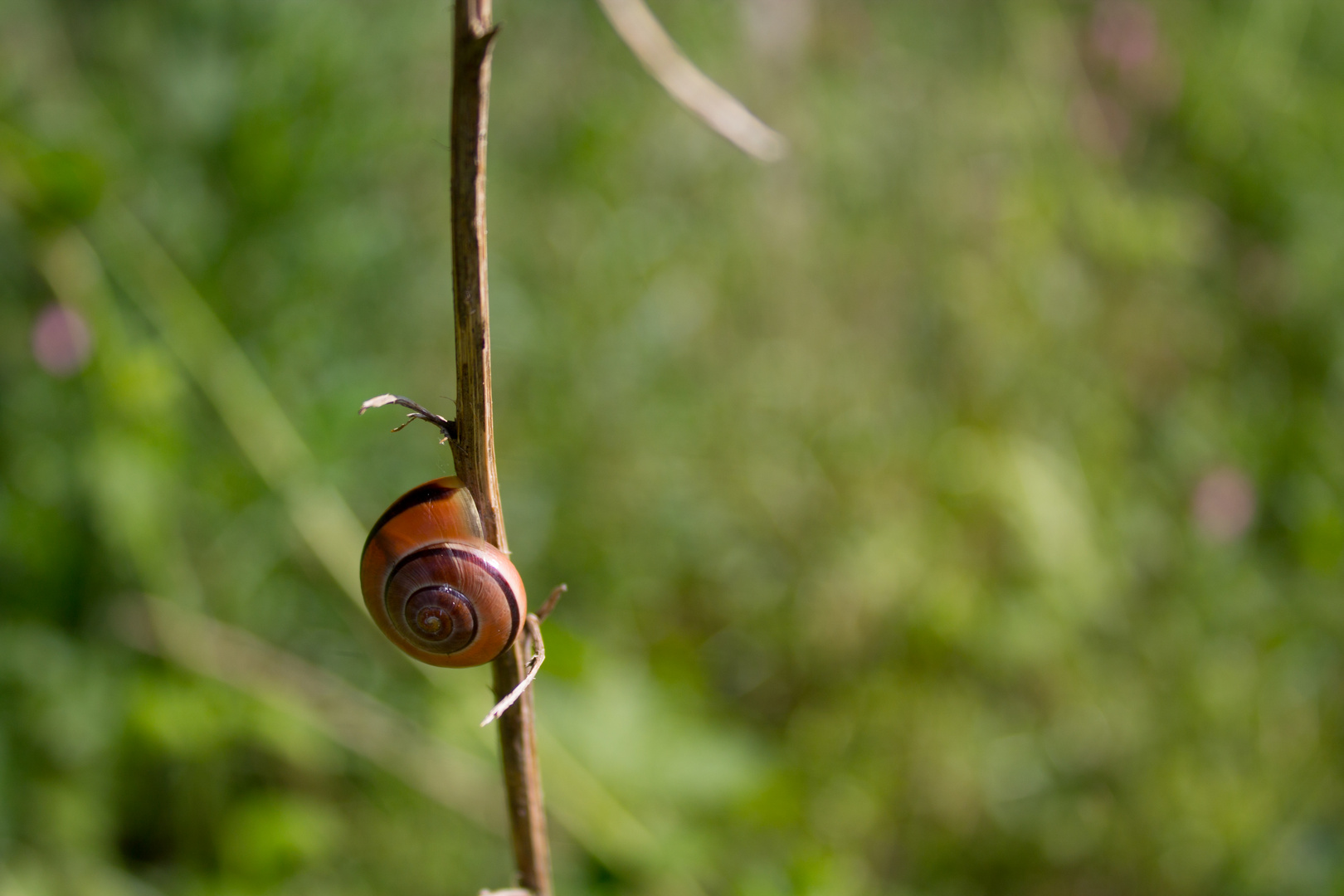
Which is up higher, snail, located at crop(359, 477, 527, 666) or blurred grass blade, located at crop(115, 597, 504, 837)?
blurred grass blade, located at crop(115, 597, 504, 837)

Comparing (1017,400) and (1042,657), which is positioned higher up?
(1017,400)

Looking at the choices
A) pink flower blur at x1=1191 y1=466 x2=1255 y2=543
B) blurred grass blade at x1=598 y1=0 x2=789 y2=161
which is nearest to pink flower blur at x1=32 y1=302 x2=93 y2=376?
blurred grass blade at x1=598 y1=0 x2=789 y2=161

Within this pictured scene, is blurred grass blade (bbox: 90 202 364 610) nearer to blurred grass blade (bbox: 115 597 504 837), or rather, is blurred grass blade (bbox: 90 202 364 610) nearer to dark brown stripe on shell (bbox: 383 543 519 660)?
blurred grass blade (bbox: 115 597 504 837)

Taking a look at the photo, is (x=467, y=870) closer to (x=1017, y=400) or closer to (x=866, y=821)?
(x=866, y=821)

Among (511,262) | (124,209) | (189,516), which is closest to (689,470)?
(511,262)

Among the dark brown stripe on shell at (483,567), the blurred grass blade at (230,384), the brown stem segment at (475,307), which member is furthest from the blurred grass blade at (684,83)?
the blurred grass blade at (230,384)

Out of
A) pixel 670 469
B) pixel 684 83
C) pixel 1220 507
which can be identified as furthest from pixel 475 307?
pixel 1220 507
